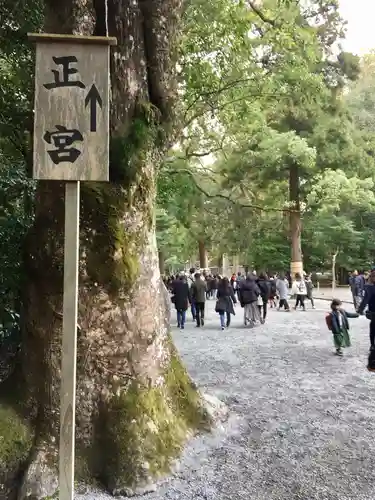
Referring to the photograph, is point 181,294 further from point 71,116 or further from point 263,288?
point 71,116

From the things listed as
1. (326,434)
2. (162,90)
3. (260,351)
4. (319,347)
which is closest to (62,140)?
(162,90)

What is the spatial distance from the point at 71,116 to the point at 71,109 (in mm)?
50

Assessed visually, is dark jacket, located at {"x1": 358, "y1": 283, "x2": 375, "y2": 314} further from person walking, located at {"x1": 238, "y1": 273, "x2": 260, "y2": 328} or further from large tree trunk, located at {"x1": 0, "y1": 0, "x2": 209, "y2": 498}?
person walking, located at {"x1": 238, "y1": 273, "x2": 260, "y2": 328}

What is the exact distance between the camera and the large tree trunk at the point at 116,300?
4.01 m

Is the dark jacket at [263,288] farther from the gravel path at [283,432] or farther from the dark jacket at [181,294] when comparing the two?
the gravel path at [283,432]

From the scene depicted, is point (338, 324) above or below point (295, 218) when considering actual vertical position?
below

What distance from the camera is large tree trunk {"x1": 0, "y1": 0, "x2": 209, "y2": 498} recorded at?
4.01m

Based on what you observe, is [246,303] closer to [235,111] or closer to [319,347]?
[319,347]

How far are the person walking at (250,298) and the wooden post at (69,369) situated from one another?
10.4 meters

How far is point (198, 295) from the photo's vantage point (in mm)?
14133

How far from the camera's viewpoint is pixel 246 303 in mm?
13602

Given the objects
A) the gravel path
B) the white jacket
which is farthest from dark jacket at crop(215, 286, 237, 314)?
the white jacket

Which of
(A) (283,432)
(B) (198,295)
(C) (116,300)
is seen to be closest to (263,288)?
(B) (198,295)

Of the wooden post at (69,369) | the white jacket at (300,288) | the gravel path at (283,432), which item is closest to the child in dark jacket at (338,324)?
the gravel path at (283,432)
